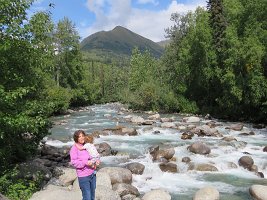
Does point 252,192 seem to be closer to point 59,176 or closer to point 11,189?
point 59,176

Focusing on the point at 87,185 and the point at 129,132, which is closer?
the point at 87,185

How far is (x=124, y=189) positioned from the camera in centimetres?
1531

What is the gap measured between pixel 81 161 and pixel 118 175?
828cm

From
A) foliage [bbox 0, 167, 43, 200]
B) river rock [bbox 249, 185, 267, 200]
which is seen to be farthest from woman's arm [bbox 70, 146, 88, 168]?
river rock [bbox 249, 185, 267, 200]

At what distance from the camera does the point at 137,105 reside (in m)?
60.3

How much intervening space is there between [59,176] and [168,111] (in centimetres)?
3970

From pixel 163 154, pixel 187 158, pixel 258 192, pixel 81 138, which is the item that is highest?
pixel 81 138

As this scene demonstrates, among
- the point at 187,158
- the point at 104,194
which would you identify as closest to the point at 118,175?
the point at 104,194

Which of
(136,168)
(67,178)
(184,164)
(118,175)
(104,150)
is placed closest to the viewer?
(67,178)

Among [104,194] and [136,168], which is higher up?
[104,194]

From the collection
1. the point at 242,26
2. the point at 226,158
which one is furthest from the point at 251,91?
the point at 226,158

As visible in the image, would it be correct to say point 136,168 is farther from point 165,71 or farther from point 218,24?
point 165,71

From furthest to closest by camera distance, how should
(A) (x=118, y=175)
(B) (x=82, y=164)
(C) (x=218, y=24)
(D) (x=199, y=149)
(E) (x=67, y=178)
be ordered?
(C) (x=218, y=24) < (D) (x=199, y=149) < (A) (x=118, y=175) < (E) (x=67, y=178) < (B) (x=82, y=164)

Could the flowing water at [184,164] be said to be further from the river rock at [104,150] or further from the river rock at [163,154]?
the river rock at [104,150]
